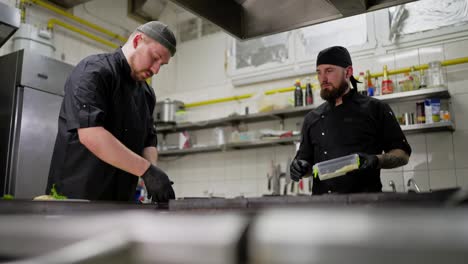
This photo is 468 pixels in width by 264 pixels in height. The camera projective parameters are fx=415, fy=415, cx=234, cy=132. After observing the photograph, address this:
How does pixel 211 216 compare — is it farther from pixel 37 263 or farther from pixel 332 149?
pixel 332 149

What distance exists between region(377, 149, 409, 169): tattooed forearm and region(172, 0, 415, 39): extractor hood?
78 centimetres

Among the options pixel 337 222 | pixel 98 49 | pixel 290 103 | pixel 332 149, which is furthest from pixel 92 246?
pixel 98 49

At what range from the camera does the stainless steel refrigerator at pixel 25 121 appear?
3279 millimetres

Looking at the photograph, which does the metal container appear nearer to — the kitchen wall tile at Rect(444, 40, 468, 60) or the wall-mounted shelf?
the wall-mounted shelf

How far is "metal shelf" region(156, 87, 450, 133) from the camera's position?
3.43 metres

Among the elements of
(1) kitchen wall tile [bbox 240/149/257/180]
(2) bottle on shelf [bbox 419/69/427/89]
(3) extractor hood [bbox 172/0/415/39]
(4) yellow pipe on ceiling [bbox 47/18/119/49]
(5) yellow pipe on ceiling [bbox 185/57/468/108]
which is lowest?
(1) kitchen wall tile [bbox 240/149/257/180]

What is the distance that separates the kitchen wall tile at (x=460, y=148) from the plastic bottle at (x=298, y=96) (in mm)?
1362

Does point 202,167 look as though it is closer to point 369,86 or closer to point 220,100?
point 220,100

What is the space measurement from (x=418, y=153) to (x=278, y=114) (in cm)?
134

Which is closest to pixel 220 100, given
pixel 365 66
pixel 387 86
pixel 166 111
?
pixel 166 111

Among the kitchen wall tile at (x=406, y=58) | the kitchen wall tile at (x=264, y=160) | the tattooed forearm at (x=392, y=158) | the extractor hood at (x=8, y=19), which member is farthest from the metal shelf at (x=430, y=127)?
the extractor hood at (x=8, y=19)

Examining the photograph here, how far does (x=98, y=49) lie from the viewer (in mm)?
4812

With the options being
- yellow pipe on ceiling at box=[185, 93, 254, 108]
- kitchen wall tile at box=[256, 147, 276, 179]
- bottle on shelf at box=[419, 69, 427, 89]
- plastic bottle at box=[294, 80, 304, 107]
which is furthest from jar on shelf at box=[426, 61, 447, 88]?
yellow pipe on ceiling at box=[185, 93, 254, 108]

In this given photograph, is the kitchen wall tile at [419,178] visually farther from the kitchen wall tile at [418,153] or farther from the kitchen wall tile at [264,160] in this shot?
the kitchen wall tile at [264,160]
